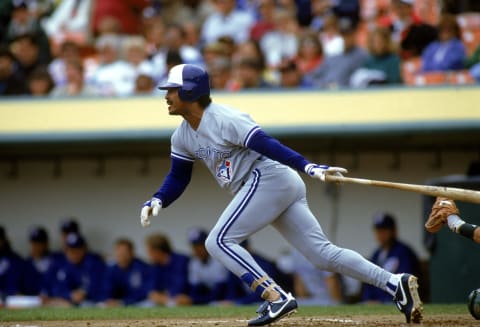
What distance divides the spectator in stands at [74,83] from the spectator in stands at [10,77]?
1.20ft

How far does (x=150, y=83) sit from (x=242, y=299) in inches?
97.7

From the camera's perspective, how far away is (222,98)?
9477 mm

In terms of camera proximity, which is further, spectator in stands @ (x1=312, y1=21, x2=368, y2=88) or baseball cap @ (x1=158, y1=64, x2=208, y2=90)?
spectator in stands @ (x1=312, y1=21, x2=368, y2=88)

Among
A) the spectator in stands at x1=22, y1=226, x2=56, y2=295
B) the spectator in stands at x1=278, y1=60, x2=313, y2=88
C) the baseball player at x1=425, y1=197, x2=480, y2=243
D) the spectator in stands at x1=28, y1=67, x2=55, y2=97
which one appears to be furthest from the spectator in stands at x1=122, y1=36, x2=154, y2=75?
the baseball player at x1=425, y1=197, x2=480, y2=243

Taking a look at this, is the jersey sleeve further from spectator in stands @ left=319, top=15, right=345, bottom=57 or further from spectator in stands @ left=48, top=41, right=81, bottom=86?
spectator in stands @ left=48, top=41, right=81, bottom=86

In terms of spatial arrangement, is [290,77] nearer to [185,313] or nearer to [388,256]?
[388,256]

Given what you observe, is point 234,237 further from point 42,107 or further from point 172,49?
point 172,49

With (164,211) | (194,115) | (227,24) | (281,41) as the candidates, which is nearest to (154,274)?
(164,211)

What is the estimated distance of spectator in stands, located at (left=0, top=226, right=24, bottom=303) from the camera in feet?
33.2

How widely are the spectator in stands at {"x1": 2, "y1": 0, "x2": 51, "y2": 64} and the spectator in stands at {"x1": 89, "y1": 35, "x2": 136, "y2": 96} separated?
66 cm

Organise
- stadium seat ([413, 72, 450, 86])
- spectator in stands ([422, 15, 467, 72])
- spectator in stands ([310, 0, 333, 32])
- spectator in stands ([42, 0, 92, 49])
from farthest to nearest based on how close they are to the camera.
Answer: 1. spectator in stands ([42, 0, 92, 49])
2. spectator in stands ([310, 0, 333, 32])
3. spectator in stands ([422, 15, 467, 72])
4. stadium seat ([413, 72, 450, 86])

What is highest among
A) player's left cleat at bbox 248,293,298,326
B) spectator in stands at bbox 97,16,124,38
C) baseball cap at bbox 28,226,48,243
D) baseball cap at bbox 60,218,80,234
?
spectator in stands at bbox 97,16,124,38

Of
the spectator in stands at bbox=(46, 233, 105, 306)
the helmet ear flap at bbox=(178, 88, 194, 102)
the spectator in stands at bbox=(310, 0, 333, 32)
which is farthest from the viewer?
the spectator in stands at bbox=(310, 0, 333, 32)

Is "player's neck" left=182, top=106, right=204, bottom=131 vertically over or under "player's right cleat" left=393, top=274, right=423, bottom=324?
over
